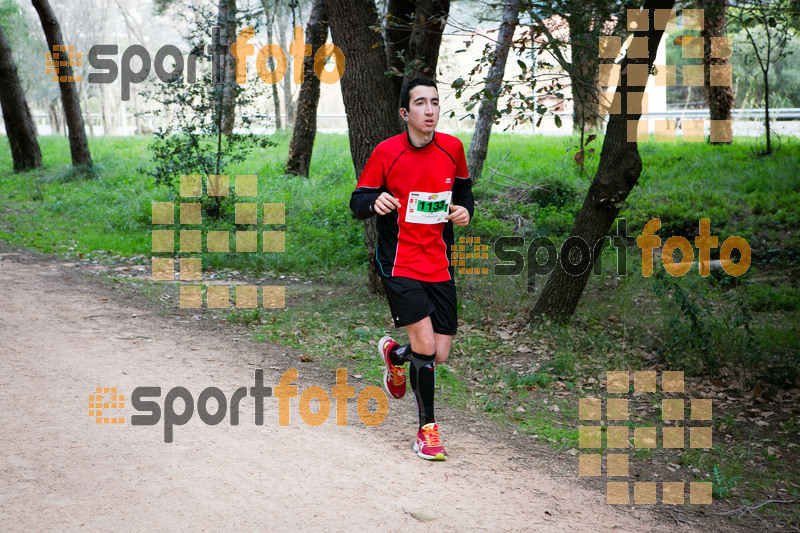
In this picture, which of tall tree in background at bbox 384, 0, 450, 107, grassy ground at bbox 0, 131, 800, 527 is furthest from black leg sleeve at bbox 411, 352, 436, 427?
tall tree in background at bbox 384, 0, 450, 107

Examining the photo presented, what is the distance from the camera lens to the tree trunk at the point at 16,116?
18875 millimetres

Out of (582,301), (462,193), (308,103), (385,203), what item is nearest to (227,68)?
(308,103)

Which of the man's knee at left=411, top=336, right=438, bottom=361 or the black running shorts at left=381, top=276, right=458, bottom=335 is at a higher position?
the black running shorts at left=381, top=276, right=458, bottom=335

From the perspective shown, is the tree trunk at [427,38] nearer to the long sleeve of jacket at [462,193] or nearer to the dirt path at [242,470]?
the long sleeve of jacket at [462,193]

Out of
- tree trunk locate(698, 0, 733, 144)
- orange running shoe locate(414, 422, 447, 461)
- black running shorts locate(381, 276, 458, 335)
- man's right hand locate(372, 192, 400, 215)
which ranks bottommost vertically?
orange running shoe locate(414, 422, 447, 461)

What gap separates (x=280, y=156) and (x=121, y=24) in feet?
121

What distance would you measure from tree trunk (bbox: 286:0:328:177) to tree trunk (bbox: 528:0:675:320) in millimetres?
9317

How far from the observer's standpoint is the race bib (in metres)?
4.61

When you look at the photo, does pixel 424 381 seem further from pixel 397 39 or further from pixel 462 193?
pixel 397 39

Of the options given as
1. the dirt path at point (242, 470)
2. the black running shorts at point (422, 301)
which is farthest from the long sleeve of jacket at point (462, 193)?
the dirt path at point (242, 470)

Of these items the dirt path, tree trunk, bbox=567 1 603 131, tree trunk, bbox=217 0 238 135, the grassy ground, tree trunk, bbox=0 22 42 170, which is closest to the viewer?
the dirt path

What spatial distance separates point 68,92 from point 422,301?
16608 mm

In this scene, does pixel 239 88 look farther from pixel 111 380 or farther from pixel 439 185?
pixel 439 185

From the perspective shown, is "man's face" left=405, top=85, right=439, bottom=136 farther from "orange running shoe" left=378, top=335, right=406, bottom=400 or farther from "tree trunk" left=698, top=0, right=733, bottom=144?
"tree trunk" left=698, top=0, right=733, bottom=144
